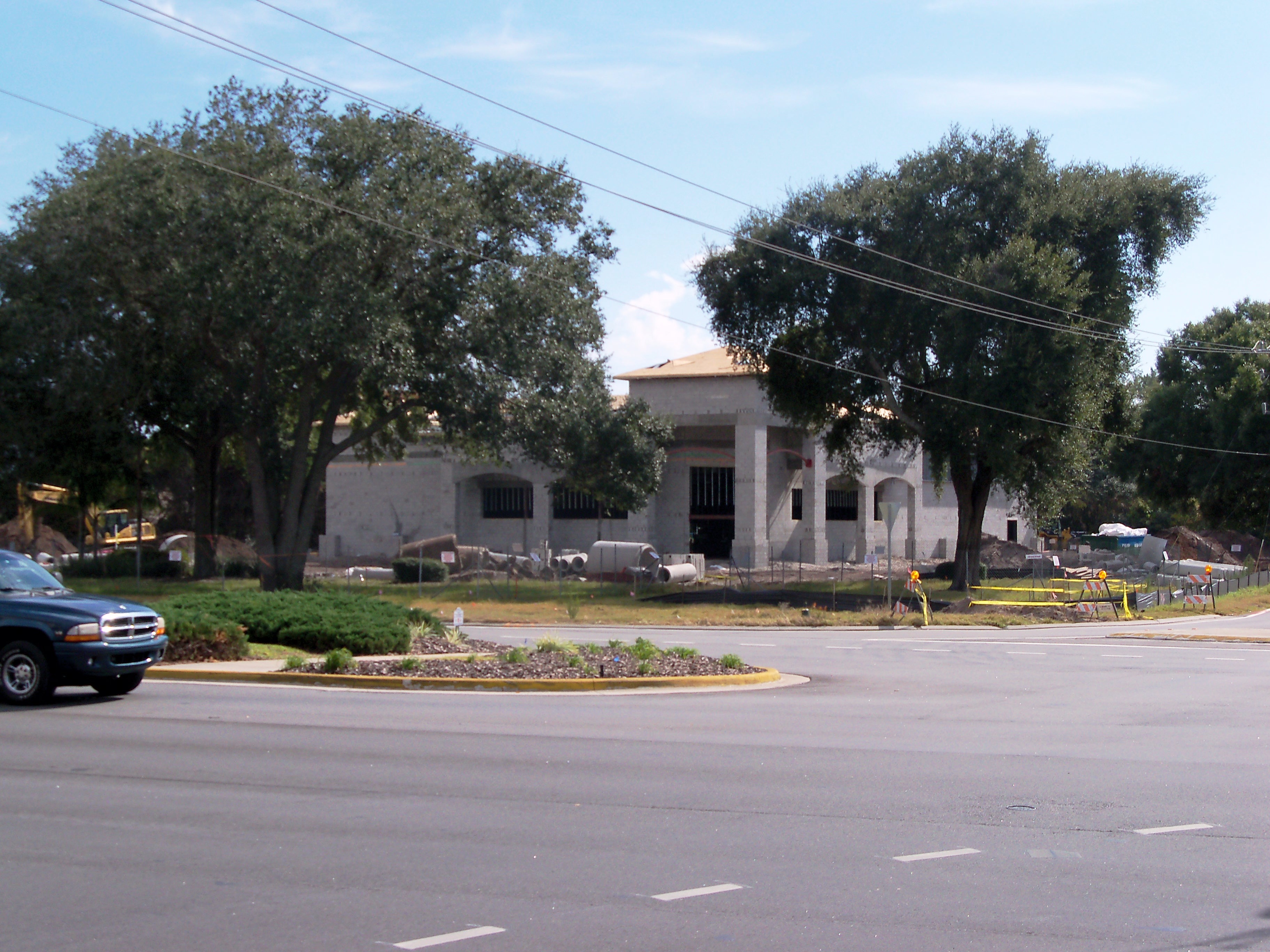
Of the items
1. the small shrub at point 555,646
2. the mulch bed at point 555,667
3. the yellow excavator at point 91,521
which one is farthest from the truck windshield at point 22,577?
the yellow excavator at point 91,521

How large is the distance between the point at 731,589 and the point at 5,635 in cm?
2786

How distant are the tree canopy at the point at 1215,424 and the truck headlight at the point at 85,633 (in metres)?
65.1

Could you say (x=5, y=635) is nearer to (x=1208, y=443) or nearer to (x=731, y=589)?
(x=731, y=589)

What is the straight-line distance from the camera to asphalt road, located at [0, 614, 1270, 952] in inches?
234

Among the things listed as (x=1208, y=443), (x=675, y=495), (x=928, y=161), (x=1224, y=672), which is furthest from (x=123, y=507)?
(x=1224, y=672)

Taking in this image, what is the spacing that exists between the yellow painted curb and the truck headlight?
10.6ft

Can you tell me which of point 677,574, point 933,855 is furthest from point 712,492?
point 933,855

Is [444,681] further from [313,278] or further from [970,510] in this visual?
[970,510]

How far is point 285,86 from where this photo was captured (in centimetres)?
3500

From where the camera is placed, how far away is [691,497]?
5672 centimetres

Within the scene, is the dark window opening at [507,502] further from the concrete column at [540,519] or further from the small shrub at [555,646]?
the small shrub at [555,646]

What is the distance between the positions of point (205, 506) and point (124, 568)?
3.86 m

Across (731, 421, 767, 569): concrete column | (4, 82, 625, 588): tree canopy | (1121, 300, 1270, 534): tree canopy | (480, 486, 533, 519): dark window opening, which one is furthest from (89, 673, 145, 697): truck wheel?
(1121, 300, 1270, 534): tree canopy

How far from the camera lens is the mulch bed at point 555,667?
52.7 feet
